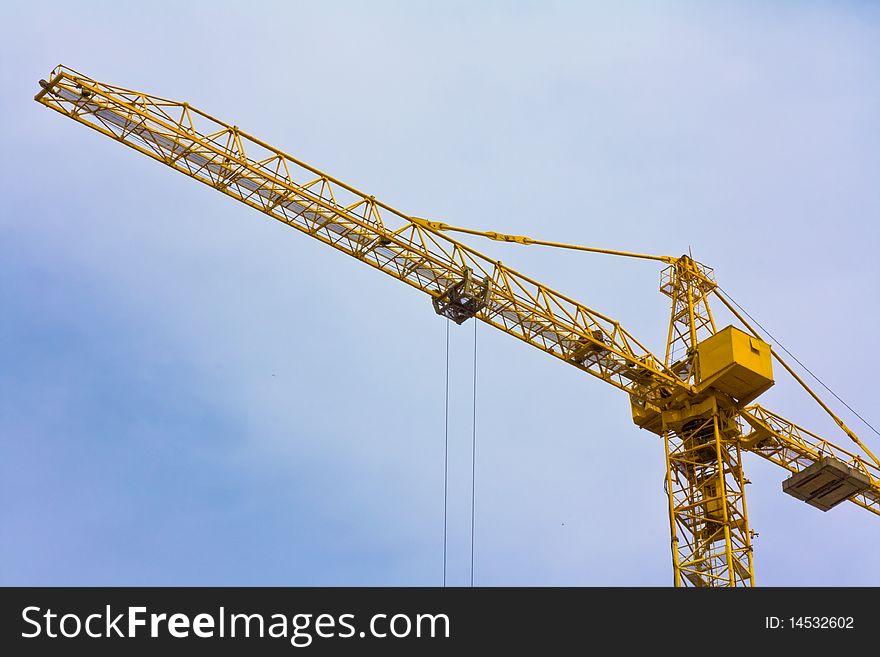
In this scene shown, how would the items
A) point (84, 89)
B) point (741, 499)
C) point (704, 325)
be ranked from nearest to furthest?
1. point (84, 89)
2. point (741, 499)
3. point (704, 325)

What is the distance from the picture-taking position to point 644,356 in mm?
65000

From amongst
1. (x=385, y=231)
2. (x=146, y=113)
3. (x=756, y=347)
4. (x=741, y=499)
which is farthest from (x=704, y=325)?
(x=146, y=113)

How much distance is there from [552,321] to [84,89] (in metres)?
20.0

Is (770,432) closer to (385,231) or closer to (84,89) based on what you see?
(385,231)

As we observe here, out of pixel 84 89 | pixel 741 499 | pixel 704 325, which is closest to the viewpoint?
pixel 84 89

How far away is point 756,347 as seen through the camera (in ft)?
215
